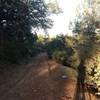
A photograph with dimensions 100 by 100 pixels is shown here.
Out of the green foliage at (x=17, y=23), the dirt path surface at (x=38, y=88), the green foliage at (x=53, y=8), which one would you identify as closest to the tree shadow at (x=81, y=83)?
the dirt path surface at (x=38, y=88)

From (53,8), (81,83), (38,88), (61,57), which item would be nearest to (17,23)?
(61,57)

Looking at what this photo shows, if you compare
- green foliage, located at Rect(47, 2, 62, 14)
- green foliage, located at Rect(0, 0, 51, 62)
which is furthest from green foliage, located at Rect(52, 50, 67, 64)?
green foliage, located at Rect(47, 2, 62, 14)

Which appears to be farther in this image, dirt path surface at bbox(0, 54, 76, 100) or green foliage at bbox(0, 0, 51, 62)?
green foliage at bbox(0, 0, 51, 62)

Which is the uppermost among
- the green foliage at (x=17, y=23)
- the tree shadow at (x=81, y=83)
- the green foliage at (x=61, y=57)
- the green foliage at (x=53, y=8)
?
the green foliage at (x=53, y=8)

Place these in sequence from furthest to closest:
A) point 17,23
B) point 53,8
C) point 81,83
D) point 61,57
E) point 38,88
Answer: point 53,8 → point 17,23 → point 61,57 → point 81,83 → point 38,88

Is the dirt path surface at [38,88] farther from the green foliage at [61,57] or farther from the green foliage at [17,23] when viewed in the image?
the green foliage at [61,57]

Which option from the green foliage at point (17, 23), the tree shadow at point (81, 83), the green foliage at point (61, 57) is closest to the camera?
the tree shadow at point (81, 83)

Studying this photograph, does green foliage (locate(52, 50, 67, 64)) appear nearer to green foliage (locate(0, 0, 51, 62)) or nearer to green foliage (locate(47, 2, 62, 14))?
green foliage (locate(0, 0, 51, 62))

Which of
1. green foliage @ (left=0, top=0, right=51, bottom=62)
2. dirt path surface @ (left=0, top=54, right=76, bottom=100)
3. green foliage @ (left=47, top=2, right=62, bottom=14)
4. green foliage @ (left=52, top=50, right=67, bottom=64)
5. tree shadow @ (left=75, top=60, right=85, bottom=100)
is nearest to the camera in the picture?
dirt path surface @ (left=0, top=54, right=76, bottom=100)

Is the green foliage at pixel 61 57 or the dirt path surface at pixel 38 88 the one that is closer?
the dirt path surface at pixel 38 88

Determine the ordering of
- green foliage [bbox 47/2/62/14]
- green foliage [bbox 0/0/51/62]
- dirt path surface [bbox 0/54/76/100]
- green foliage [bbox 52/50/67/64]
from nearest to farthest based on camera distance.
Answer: dirt path surface [bbox 0/54/76/100] → green foliage [bbox 0/0/51/62] → green foliage [bbox 52/50/67/64] → green foliage [bbox 47/2/62/14]

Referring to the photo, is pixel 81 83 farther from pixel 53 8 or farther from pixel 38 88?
pixel 53 8

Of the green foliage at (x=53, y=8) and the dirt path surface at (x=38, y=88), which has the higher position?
the green foliage at (x=53, y=8)

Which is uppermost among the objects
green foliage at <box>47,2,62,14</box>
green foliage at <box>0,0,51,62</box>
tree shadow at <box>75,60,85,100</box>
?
green foliage at <box>47,2,62,14</box>
